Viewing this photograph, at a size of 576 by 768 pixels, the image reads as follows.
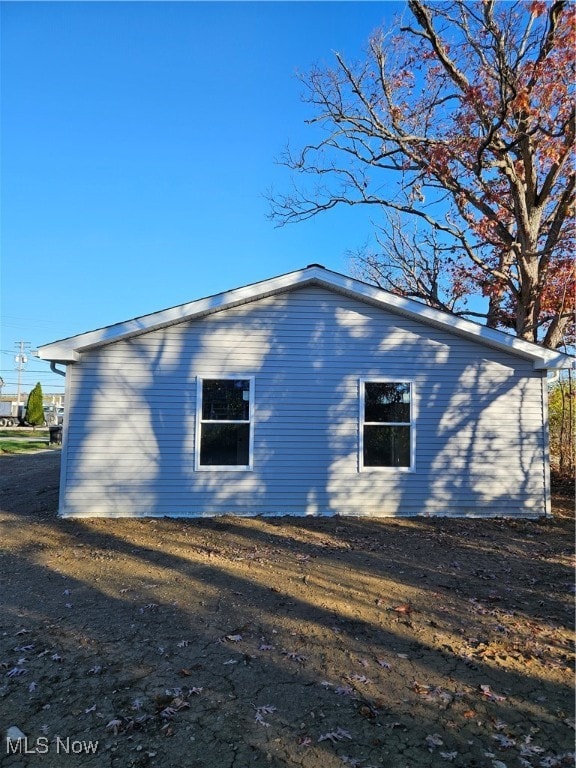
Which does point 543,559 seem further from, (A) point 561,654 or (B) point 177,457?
(B) point 177,457

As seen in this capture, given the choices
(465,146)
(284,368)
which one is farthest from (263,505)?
(465,146)

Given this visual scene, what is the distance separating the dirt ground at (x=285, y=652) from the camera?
2.65 meters

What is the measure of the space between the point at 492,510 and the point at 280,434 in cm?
384

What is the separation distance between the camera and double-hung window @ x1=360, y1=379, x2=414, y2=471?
8.43 metres

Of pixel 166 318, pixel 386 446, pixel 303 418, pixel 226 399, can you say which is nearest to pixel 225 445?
pixel 226 399

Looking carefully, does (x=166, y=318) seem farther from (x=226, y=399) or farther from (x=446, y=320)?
(x=446, y=320)

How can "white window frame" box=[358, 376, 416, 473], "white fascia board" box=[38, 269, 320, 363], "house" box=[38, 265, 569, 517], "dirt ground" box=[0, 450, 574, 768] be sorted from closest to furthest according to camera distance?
"dirt ground" box=[0, 450, 574, 768]
"white fascia board" box=[38, 269, 320, 363]
"house" box=[38, 265, 569, 517]
"white window frame" box=[358, 376, 416, 473]

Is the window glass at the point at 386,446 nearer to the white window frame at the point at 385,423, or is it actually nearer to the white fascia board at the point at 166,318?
the white window frame at the point at 385,423

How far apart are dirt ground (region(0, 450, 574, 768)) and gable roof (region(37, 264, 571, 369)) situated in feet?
9.88

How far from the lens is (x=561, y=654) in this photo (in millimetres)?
3682

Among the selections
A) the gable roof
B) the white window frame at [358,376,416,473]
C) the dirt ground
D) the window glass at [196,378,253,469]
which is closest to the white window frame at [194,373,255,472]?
Answer: the window glass at [196,378,253,469]

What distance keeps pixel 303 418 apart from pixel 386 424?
1.43 meters

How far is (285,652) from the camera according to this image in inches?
145

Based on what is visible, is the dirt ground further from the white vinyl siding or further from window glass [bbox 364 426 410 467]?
window glass [bbox 364 426 410 467]
